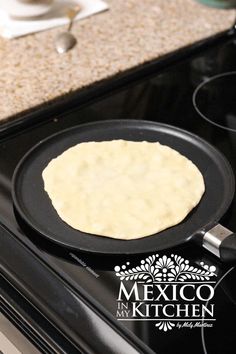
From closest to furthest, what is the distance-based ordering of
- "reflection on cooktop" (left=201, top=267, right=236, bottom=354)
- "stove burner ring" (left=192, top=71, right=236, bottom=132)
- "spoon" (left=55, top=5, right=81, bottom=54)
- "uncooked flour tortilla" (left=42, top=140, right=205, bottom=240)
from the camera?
"reflection on cooktop" (left=201, top=267, right=236, bottom=354), "uncooked flour tortilla" (left=42, top=140, right=205, bottom=240), "stove burner ring" (left=192, top=71, right=236, bottom=132), "spoon" (left=55, top=5, right=81, bottom=54)

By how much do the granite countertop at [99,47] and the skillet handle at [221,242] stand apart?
1.38 ft

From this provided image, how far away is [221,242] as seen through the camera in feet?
2.43

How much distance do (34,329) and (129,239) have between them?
16 centimetres

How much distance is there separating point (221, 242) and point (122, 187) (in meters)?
0.17

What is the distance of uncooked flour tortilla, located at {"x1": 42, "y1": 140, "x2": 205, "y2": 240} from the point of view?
780 mm

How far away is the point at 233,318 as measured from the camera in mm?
688

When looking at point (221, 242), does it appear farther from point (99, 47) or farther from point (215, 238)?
→ point (99, 47)

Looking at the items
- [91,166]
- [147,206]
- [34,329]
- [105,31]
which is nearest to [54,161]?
[91,166]

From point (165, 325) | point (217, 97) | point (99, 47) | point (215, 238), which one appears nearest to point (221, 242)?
point (215, 238)

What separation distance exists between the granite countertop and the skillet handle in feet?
1.38

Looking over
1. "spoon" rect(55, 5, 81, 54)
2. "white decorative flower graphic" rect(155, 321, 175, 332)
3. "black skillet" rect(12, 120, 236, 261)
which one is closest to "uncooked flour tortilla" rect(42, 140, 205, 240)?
"black skillet" rect(12, 120, 236, 261)

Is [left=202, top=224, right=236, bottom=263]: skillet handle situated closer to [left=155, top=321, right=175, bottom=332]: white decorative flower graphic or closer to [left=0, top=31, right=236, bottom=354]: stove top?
[left=0, top=31, right=236, bottom=354]: stove top

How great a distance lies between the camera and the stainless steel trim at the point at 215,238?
746 mm

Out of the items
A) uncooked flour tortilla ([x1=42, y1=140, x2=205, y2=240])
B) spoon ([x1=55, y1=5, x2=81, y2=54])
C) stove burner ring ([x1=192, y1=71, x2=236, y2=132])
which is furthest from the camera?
spoon ([x1=55, y1=5, x2=81, y2=54])
